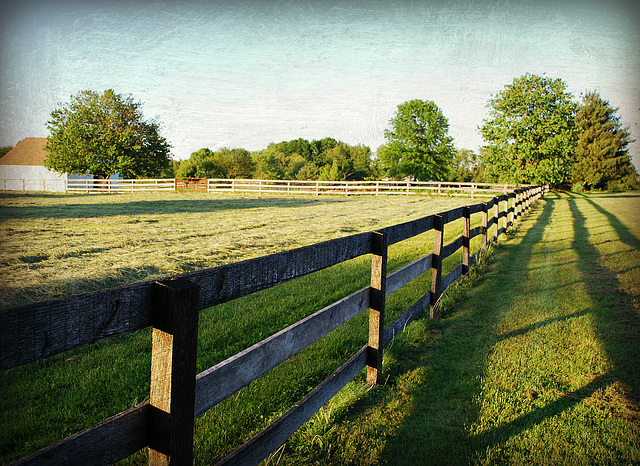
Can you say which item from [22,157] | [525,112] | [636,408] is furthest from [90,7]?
[22,157]

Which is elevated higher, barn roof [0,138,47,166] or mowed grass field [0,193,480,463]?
barn roof [0,138,47,166]

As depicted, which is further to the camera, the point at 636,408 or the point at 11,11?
the point at 11,11

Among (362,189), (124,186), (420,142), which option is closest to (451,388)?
(362,189)

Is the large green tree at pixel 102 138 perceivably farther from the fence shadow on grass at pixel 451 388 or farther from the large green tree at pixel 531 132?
the fence shadow on grass at pixel 451 388

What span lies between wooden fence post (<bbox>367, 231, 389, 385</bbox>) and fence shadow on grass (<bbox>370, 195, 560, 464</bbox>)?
30 cm

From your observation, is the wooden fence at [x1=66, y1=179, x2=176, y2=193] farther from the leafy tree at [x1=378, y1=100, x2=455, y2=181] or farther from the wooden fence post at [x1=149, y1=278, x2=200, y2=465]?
the wooden fence post at [x1=149, y1=278, x2=200, y2=465]

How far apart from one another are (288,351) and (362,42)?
36.4 ft

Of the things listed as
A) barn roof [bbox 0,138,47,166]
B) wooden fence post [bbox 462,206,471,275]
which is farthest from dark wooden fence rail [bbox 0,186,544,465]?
barn roof [bbox 0,138,47,166]

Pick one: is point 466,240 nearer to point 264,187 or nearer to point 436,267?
point 436,267

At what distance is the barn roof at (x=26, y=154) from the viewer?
5422cm

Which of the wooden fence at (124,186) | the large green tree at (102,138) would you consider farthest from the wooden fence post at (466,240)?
the large green tree at (102,138)

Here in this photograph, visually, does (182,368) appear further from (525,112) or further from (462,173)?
(462,173)

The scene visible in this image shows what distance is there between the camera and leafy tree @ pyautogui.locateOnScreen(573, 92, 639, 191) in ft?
191

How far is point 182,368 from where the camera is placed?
4.61 feet
